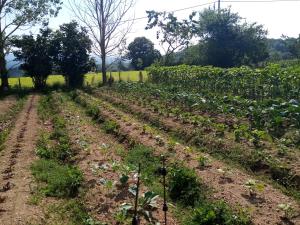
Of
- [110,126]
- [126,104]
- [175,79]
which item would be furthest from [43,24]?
[110,126]

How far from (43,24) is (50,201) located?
2567 cm

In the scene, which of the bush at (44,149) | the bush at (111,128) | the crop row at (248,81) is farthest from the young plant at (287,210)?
the crop row at (248,81)

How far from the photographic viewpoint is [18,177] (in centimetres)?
739

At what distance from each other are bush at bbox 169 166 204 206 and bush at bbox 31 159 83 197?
1.70 m

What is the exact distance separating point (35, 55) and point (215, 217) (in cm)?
2663

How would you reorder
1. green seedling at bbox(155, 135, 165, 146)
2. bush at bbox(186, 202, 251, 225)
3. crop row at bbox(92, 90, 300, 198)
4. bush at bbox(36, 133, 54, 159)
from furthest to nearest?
green seedling at bbox(155, 135, 165, 146), bush at bbox(36, 133, 54, 159), crop row at bbox(92, 90, 300, 198), bush at bbox(186, 202, 251, 225)

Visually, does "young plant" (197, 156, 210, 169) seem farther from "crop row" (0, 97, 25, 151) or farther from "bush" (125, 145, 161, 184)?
"crop row" (0, 97, 25, 151)

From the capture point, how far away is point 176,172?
667 centimetres

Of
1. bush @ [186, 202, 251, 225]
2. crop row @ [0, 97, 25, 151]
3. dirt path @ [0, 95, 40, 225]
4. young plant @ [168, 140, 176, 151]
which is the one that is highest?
young plant @ [168, 140, 176, 151]

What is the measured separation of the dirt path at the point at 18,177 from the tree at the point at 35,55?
17.1m

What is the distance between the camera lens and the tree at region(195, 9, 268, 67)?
36562mm

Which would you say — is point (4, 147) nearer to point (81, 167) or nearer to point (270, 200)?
→ point (81, 167)

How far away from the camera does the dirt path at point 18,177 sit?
5.57m

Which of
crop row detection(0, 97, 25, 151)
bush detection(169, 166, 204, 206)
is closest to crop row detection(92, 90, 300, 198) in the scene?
bush detection(169, 166, 204, 206)
